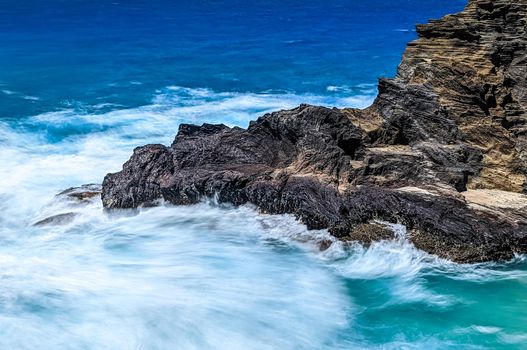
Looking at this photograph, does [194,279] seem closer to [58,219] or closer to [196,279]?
[196,279]

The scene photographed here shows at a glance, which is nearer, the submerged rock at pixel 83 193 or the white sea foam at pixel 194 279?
the white sea foam at pixel 194 279

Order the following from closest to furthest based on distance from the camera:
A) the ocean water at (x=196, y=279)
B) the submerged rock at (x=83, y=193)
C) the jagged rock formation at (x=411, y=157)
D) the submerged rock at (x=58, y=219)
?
the ocean water at (x=196, y=279) → the jagged rock formation at (x=411, y=157) → the submerged rock at (x=58, y=219) → the submerged rock at (x=83, y=193)

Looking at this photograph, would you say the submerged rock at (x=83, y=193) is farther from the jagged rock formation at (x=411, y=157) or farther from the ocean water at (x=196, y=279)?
the jagged rock formation at (x=411, y=157)

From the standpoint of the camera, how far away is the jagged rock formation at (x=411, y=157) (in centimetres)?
1000

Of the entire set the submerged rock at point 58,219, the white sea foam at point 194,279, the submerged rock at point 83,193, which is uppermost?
the submerged rock at point 83,193

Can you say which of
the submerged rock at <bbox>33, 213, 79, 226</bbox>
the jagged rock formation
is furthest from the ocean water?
the jagged rock formation

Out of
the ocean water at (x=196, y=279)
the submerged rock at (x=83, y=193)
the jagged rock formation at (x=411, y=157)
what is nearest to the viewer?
the ocean water at (x=196, y=279)

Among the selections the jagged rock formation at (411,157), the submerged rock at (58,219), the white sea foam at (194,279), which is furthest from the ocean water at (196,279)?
the jagged rock formation at (411,157)

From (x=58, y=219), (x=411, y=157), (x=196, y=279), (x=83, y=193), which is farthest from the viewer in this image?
(x=83, y=193)

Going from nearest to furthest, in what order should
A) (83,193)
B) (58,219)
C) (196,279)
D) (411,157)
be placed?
(196,279)
(411,157)
(58,219)
(83,193)

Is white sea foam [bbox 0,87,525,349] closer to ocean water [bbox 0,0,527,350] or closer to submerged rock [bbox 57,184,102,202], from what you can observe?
ocean water [bbox 0,0,527,350]

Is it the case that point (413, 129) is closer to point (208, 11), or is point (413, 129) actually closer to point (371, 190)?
point (371, 190)

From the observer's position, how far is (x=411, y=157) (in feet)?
36.7

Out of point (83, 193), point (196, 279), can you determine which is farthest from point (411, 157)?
point (83, 193)
